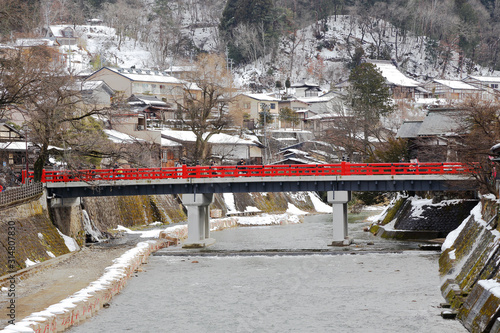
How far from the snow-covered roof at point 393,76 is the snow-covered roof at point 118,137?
54173 millimetres

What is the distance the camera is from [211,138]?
73.4 meters

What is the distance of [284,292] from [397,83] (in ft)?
287

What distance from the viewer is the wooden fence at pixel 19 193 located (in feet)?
105

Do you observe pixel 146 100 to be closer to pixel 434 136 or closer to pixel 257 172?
pixel 434 136

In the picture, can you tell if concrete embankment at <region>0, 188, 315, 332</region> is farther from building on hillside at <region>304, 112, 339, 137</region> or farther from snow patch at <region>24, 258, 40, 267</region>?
building on hillside at <region>304, 112, 339, 137</region>

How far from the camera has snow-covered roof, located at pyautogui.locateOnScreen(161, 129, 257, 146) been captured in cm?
7100

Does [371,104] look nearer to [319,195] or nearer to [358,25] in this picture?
[319,195]

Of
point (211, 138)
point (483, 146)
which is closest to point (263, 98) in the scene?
→ point (211, 138)

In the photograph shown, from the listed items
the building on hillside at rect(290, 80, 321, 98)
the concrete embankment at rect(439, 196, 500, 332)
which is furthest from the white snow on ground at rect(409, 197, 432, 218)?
the building on hillside at rect(290, 80, 321, 98)

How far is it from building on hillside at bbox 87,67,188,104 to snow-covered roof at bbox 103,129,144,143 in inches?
875

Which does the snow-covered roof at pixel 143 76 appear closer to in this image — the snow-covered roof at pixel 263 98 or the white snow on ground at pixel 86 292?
the snow-covered roof at pixel 263 98

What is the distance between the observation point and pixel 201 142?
5878cm

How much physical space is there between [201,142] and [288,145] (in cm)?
3099

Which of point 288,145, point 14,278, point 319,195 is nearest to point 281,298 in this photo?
point 14,278
